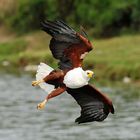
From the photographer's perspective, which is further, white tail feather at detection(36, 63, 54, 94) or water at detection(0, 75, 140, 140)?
water at detection(0, 75, 140, 140)

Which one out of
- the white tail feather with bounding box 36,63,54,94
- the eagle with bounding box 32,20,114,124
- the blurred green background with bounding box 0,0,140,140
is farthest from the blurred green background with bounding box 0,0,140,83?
the white tail feather with bounding box 36,63,54,94

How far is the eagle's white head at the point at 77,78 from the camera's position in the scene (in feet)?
41.0

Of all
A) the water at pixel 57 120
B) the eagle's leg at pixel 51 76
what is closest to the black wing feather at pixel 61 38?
the eagle's leg at pixel 51 76

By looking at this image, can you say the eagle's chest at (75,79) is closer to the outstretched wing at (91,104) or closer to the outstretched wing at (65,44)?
the outstretched wing at (65,44)

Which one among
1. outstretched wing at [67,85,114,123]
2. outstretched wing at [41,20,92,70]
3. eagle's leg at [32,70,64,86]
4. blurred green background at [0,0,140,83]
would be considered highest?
blurred green background at [0,0,140,83]

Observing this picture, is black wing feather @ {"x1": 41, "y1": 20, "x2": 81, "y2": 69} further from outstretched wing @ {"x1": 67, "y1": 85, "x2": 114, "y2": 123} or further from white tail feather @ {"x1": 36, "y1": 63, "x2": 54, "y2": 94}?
outstretched wing @ {"x1": 67, "y1": 85, "x2": 114, "y2": 123}

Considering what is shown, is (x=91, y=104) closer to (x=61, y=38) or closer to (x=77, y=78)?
(x=61, y=38)

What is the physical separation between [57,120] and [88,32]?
31.3 meters

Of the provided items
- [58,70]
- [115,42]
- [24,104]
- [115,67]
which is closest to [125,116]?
[24,104]

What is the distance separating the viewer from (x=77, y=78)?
12539 mm

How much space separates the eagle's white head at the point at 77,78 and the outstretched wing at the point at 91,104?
1.01 meters

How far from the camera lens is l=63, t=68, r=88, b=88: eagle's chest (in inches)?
492

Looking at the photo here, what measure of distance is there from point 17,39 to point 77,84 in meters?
47.4

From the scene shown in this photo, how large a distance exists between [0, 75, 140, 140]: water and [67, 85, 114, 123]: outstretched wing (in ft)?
35.2
